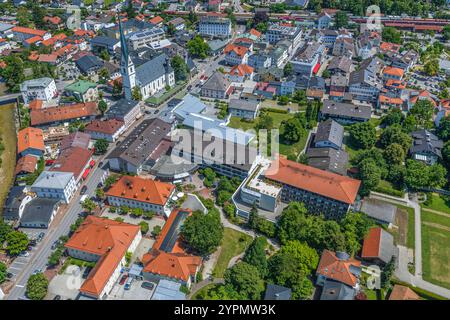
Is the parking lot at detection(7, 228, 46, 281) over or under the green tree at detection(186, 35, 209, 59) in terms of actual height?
under

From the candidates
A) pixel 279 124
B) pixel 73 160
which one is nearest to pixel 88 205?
pixel 73 160

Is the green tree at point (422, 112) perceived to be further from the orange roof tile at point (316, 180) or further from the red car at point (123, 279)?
the red car at point (123, 279)

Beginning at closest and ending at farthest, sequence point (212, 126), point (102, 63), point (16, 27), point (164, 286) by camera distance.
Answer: point (164, 286) → point (212, 126) → point (102, 63) → point (16, 27)

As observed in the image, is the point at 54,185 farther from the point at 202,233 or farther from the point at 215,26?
the point at 215,26

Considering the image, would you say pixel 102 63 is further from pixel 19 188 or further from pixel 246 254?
pixel 246 254

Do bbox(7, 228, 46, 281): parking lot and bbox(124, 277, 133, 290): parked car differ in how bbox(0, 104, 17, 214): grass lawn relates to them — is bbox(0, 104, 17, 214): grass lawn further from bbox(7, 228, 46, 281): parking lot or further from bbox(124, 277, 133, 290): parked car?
bbox(124, 277, 133, 290): parked car

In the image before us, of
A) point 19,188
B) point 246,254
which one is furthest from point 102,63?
point 246,254

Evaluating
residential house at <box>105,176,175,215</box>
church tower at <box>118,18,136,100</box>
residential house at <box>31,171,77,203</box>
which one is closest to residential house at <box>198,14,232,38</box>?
church tower at <box>118,18,136,100</box>
